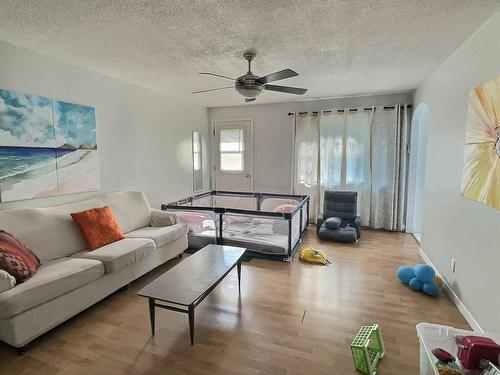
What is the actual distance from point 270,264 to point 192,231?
1293mm

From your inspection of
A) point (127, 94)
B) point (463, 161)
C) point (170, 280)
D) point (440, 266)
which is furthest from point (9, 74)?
point (440, 266)

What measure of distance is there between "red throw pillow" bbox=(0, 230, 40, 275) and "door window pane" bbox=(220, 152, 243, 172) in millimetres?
4250

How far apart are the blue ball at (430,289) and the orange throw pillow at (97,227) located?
3.32 m

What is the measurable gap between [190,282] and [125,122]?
282 centimetres

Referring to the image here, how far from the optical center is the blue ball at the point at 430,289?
2.78m

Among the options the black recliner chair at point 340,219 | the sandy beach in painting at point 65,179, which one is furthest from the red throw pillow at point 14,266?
the black recliner chair at point 340,219

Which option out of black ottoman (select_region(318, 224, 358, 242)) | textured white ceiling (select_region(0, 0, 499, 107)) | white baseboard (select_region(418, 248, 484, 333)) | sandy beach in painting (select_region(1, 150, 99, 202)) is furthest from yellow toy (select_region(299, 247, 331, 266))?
sandy beach in painting (select_region(1, 150, 99, 202))

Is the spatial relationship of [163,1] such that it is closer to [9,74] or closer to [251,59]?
[251,59]

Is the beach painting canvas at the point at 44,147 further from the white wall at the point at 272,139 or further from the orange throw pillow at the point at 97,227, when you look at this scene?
the white wall at the point at 272,139

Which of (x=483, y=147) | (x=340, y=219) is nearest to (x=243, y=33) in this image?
(x=483, y=147)

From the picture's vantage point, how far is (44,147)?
293cm

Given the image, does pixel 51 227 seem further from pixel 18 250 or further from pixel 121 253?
pixel 121 253

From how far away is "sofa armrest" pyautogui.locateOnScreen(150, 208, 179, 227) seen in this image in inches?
149

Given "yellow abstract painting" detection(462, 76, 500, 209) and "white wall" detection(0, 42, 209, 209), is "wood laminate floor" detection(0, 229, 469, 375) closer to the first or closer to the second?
"yellow abstract painting" detection(462, 76, 500, 209)
